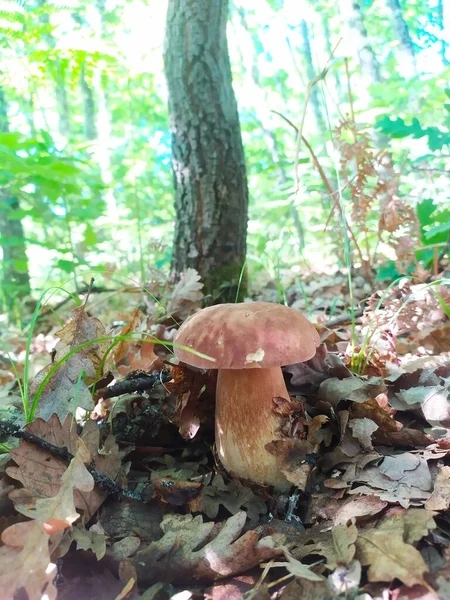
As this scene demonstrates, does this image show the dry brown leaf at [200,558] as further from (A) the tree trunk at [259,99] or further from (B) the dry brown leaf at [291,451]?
(A) the tree trunk at [259,99]

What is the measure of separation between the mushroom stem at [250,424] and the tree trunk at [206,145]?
4.87ft

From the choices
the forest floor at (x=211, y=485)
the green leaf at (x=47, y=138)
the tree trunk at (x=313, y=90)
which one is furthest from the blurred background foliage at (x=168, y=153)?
the tree trunk at (x=313, y=90)

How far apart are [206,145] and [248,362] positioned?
7.35 ft

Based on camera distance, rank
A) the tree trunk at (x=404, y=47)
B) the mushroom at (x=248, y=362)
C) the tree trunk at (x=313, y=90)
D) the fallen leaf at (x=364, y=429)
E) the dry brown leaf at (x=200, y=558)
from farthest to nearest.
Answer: the tree trunk at (x=313, y=90) → the tree trunk at (x=404, y=47) → the fallen leaf at (x=364, y=429) → the mushroom at (x=248, y=362) → the dry brown leaf at (x=200, y=558)

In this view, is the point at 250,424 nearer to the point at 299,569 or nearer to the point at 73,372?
the point at 299,569

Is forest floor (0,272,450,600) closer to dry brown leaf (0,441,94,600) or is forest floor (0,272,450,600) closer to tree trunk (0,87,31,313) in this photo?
dry brown leaf (0,441,94,600)

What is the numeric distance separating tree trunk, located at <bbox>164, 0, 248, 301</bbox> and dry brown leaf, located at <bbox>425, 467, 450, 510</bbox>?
6.68 feet

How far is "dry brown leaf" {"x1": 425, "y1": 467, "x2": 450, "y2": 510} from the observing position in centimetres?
114

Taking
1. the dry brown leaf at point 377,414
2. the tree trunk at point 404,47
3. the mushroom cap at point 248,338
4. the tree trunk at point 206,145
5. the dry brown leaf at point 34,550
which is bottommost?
the dry brown leaf at point 377,414

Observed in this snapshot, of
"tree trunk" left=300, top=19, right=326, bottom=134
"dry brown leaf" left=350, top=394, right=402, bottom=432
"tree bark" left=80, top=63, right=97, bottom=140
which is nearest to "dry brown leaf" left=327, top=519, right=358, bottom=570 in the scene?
"dry brown leaf" left=350, top=394, right=402, bottom=432

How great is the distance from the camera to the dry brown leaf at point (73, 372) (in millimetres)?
1492

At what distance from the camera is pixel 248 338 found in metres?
1.35

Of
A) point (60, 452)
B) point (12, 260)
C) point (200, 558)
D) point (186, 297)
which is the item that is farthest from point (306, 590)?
point (12, 260)

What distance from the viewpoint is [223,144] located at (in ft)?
10.1
